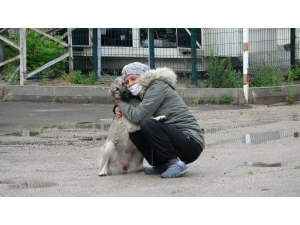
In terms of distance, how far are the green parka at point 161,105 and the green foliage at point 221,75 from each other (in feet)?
23.8

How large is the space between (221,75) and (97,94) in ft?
8.96

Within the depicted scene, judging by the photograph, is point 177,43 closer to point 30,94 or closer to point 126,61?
point 126,61

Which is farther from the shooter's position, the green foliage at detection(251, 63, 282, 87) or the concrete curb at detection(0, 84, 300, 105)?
the green foliage at detection(251, 63, 282, 87)

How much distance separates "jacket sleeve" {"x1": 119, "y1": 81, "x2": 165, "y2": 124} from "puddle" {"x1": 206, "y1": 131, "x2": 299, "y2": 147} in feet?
8.69

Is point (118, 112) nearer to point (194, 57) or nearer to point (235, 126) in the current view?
point (235, 126)

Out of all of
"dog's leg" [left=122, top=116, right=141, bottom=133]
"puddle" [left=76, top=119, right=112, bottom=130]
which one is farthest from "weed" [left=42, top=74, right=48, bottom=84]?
"dog's leg" [left=122, top=116, right=141, bottom=133]

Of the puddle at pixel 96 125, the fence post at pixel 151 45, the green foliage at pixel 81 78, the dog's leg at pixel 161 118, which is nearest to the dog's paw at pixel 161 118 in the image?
the dog's leg at pixel 161 118

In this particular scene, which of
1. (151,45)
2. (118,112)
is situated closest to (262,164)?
(118,112)

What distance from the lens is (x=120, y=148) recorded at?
25.7ft

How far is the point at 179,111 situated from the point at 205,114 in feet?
18.3

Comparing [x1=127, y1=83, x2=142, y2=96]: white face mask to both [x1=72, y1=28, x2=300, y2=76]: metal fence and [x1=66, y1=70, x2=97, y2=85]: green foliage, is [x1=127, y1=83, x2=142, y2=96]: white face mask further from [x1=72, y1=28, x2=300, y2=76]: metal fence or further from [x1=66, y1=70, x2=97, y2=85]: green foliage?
[x1=66, y1=70, x2=97, y2=85]: green foliage

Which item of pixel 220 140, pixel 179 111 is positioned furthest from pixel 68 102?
pixel 179 111

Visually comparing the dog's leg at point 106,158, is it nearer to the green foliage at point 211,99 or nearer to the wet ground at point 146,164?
the wet ground at point 146,164

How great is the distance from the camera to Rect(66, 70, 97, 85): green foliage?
15.8 meters
